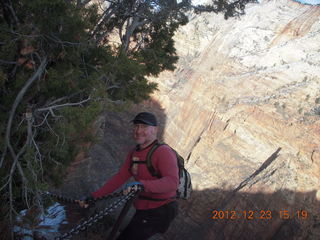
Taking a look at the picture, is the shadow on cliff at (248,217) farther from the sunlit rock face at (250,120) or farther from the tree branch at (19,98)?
the tree branch at (19,98)

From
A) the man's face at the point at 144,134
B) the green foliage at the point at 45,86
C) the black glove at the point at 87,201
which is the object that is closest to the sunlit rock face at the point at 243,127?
the green foliage at the point at 45,86

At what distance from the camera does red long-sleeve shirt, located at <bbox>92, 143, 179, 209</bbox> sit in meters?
2.59

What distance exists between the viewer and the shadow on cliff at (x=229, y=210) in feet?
42.1

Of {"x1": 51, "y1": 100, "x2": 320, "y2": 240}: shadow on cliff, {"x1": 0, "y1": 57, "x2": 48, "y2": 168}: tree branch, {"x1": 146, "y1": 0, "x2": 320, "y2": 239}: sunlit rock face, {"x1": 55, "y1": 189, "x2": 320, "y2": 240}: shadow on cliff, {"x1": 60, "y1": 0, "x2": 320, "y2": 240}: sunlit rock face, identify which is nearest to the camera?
{"x1": 0, "y1": 57, "x2": 48, "y2": 168}: tree branch

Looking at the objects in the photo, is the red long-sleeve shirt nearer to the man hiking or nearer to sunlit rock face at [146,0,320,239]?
the man hiking

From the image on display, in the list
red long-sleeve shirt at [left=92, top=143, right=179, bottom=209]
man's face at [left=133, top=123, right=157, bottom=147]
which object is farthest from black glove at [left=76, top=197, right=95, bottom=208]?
man's face at [left=133, top=123, right=157, bottom=147]

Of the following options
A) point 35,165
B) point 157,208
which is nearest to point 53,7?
point 35,165

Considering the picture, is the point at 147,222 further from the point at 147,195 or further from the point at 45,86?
the point at 45,86

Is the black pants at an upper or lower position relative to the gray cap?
lower

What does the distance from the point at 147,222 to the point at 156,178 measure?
48 centimetres

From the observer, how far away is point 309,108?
59.2ft

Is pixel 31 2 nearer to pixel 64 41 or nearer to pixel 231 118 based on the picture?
pixel 64 41
